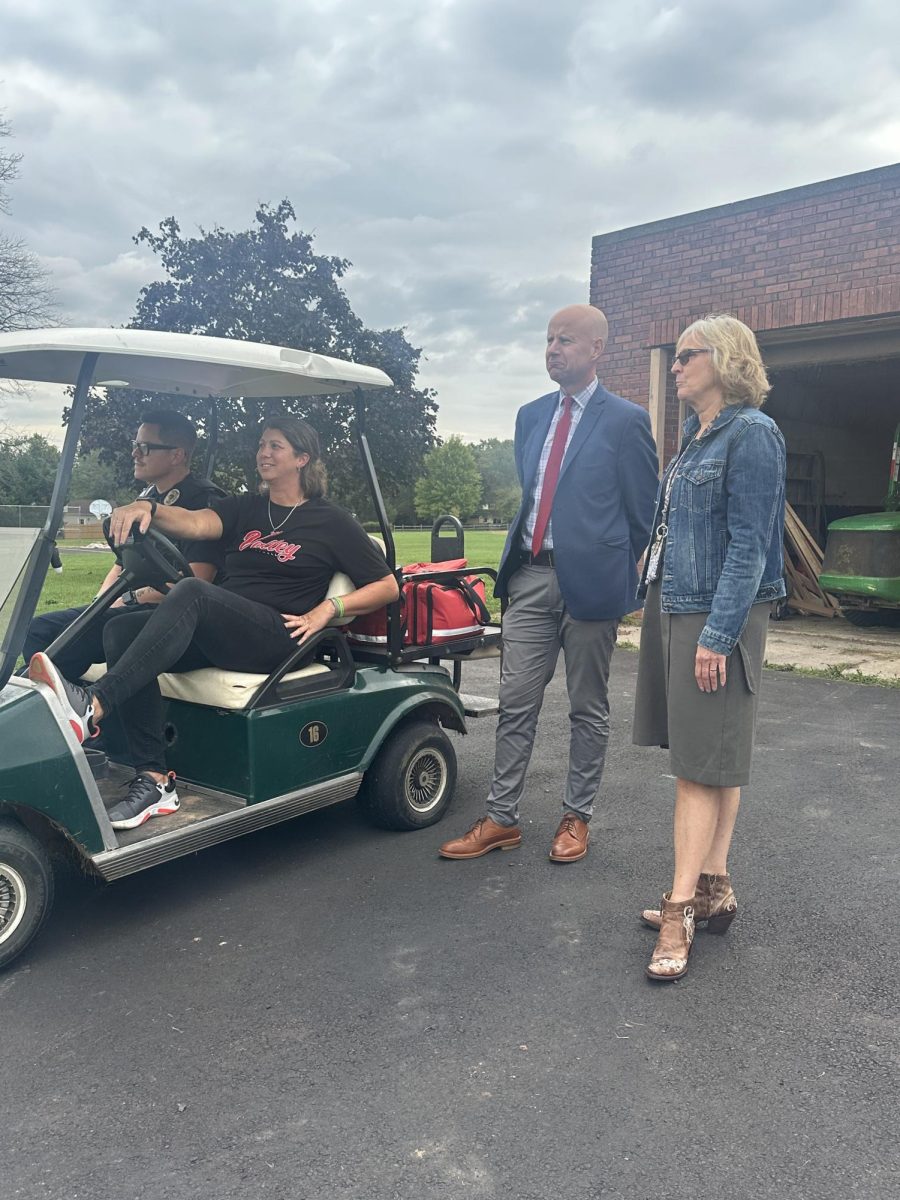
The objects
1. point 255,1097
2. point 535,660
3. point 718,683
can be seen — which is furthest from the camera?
point 535,660

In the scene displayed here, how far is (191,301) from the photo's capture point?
11.8 meters

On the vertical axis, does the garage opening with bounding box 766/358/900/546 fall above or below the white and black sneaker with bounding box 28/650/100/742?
above

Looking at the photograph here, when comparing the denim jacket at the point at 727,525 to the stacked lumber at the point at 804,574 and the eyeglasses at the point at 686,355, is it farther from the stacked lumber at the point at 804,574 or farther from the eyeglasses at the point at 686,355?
the stacked lumber at the point at 804,574

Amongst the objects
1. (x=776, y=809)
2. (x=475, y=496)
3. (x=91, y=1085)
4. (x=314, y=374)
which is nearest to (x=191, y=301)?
(x=314, y=374)

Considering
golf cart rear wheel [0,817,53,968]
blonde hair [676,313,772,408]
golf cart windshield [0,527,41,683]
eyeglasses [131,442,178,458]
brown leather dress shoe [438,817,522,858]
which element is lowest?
brown leather dress shoe [438,817,522,858]

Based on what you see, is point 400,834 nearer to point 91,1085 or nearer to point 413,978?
point 413,978

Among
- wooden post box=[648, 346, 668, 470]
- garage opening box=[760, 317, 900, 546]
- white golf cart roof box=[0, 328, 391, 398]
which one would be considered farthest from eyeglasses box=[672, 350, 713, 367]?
garage opening box=[760, 317, 900, 546]

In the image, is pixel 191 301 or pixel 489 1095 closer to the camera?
pixel 489 1095

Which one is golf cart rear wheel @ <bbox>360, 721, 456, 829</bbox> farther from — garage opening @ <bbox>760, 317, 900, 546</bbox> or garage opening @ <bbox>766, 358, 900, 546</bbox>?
garage opening @ <bbox>766, 358, 900, 546</bbox>

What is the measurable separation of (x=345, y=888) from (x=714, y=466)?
197cm

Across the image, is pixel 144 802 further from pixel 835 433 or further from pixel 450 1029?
pixel 835 433

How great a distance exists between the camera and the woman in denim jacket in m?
2.70

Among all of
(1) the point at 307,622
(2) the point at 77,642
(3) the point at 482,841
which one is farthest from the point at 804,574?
(2) the point at 77,642

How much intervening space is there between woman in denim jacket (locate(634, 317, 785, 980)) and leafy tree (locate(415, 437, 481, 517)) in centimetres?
9653
